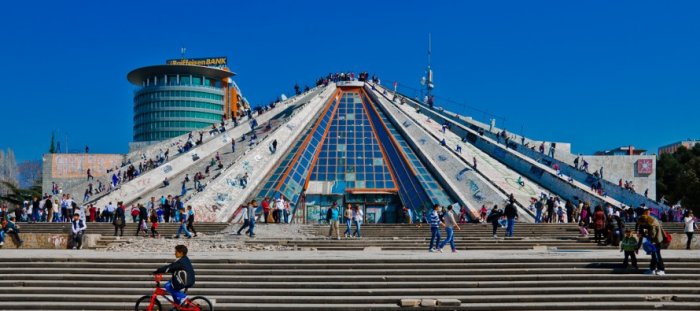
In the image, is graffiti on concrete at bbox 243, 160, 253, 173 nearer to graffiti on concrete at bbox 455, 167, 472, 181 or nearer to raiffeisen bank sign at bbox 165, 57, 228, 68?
graffiti on concrete at bbox 455, 167, 472, 181

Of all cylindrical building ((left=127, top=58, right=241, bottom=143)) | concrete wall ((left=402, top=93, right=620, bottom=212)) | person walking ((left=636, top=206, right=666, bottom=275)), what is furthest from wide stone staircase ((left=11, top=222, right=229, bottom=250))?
cylindrical building ((left=127, top=58, right=241, bottom=143))

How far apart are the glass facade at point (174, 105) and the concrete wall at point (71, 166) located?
38078mm

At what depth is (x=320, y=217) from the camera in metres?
36.8

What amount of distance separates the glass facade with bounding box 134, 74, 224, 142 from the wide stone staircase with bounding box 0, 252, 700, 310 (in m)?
73.6

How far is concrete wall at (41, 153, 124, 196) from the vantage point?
4650cm

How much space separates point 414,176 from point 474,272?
23787 mm

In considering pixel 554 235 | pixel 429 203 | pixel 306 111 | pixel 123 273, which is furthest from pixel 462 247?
pixel 306 111

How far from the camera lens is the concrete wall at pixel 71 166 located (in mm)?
46500

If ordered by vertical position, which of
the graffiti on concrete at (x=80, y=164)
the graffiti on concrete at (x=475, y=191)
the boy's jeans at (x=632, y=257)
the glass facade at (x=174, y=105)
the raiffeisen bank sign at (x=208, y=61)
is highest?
the raiffeisen bank sign at (x=208, y=61)

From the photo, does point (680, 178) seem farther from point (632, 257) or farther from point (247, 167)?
point (632, 257)

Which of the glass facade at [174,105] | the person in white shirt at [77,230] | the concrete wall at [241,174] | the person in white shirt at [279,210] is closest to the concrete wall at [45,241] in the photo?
the person in white shirt at [77,230]

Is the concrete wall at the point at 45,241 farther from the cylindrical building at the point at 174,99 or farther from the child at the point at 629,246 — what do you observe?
the cylindrical building at the point at 174,99

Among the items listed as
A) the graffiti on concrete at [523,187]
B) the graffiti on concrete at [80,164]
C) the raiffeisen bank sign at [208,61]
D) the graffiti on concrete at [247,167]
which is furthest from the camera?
the raiffeisen bank sign at [208,61]

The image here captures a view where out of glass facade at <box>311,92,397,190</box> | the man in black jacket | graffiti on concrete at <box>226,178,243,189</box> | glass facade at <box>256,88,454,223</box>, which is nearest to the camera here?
the man in black jacket
